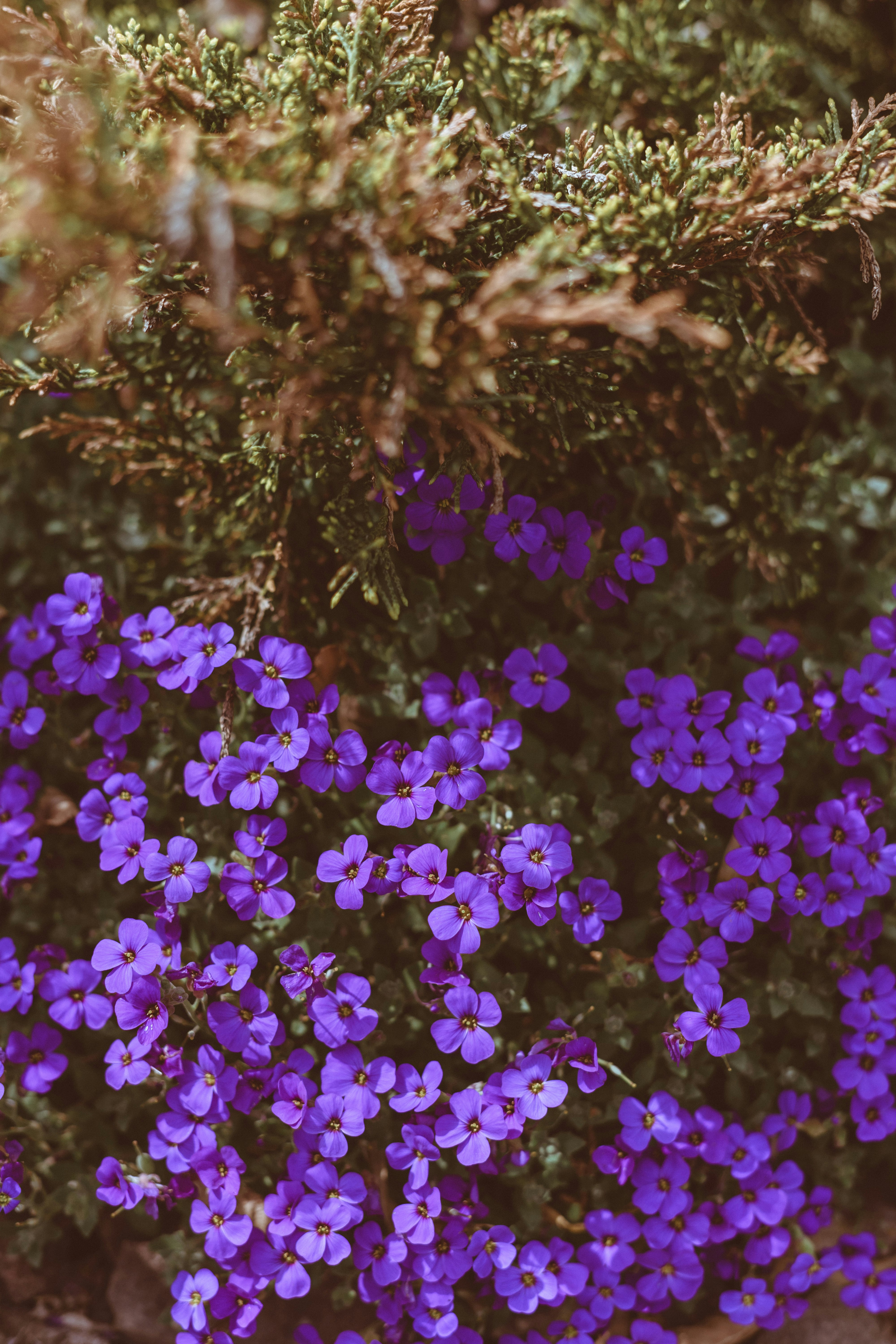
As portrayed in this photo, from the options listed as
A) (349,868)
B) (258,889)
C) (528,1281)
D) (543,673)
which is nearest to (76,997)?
(258,889)

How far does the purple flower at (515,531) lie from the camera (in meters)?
2.07

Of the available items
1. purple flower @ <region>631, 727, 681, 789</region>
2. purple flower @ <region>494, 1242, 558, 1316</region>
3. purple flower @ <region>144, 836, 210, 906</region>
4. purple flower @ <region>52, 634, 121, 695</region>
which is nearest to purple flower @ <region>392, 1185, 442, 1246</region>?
purple flower @ <region>494, 1242, 558, 1316</region>

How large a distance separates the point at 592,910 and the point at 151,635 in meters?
1.26

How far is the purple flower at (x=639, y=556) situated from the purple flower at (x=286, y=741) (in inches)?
33.9

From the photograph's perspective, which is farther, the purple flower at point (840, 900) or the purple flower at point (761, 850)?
the purple flower at point (840, 900)

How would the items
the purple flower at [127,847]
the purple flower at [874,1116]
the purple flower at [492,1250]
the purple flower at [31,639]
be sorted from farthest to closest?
the purple flower at [31,639] < the purple flower at [874,1116] < the purple flower at [127,847] < the purple flower at [492,1250]

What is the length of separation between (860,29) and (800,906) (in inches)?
118

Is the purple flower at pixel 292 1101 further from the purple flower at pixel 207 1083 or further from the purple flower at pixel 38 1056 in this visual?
the purple flower at pixel 38 1056

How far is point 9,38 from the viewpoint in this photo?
1633mm

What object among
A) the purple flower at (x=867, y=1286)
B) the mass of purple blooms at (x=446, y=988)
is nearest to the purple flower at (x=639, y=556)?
the mass of purple blooms at (x=446, y=988)

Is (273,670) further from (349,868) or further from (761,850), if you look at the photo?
(761,850)

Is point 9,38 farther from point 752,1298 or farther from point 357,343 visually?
point 752,1298

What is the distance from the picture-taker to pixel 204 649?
2.12 metres

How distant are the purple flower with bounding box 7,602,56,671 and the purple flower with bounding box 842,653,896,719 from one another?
2.12 meters
